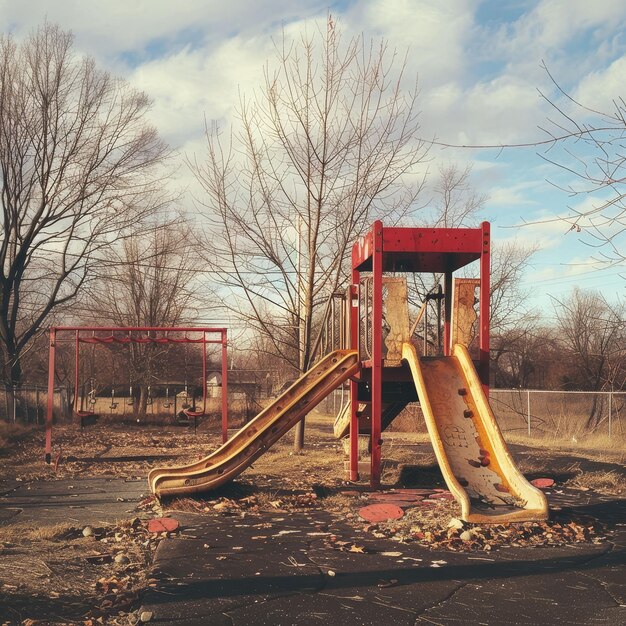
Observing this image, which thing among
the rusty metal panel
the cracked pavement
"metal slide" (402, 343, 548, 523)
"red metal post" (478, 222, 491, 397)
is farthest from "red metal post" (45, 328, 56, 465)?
"red metal post" (478, 222, 491, 397)

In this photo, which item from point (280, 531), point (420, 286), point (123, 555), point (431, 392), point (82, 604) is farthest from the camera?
point (420, 286)

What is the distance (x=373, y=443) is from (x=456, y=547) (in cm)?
390

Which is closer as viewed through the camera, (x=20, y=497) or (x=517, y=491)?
(x=517, y=491)

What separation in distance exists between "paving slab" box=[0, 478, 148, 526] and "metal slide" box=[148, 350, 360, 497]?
64cm

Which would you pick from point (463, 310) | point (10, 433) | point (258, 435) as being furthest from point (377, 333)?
point (10, 433)

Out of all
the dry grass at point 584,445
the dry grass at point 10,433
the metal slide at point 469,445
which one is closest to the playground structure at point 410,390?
the metal slide at point 469,445

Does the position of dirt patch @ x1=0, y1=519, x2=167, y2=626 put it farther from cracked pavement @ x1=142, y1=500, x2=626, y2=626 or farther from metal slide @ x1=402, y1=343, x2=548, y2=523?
metal slide @ x1=402, y1=343, x2=548, y2=523

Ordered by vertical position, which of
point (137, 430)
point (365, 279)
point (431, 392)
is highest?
point (365, 279)

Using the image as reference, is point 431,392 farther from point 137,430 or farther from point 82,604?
point 137,430

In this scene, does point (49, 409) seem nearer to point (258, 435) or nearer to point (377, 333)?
point (258, 435)

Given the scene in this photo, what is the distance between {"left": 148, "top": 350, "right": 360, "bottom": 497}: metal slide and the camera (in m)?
9.73

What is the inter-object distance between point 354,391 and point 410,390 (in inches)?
35.6

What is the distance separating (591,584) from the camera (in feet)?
19.0

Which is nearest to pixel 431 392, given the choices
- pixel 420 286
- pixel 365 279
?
pixel 365 279
